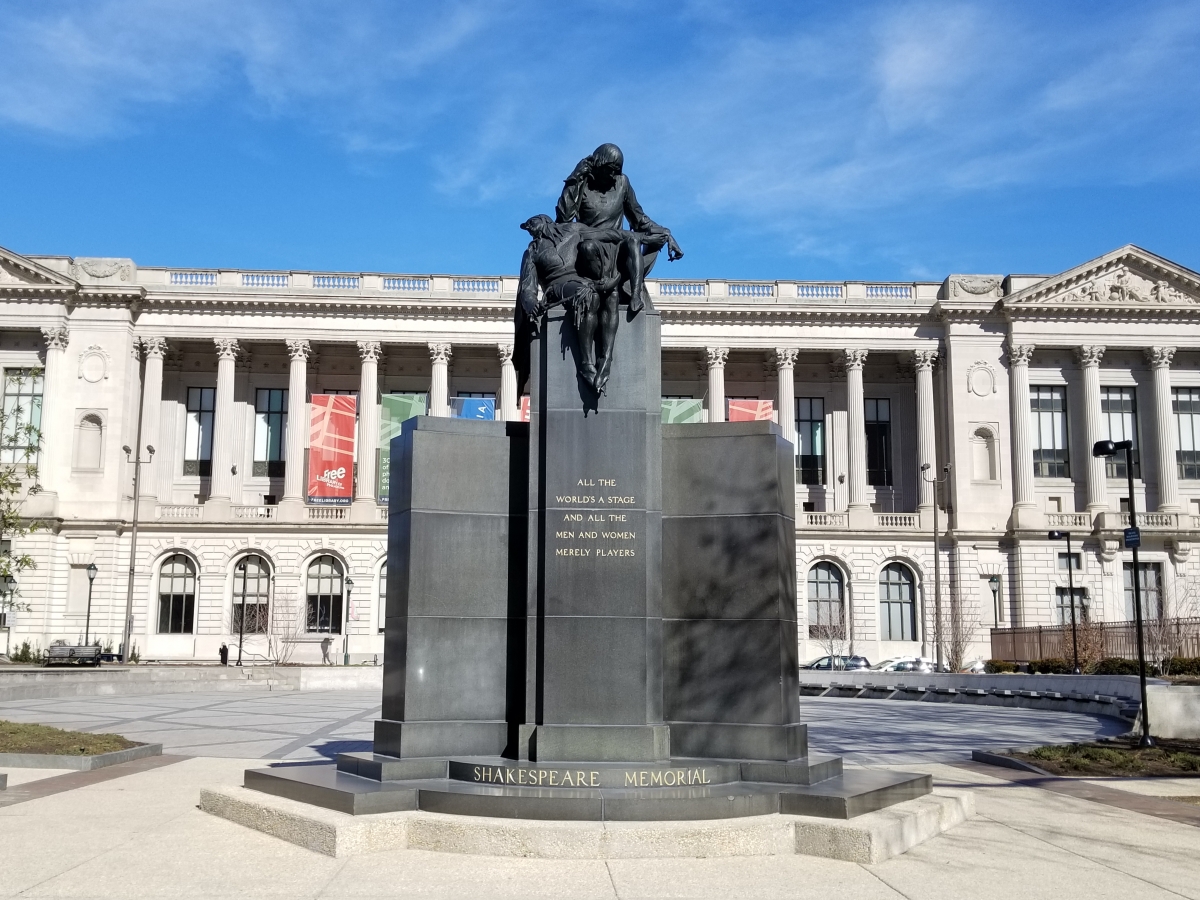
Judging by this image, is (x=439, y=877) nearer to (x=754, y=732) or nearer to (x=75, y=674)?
(x=754, y=732)

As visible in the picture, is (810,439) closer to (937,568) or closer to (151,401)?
(937,568)

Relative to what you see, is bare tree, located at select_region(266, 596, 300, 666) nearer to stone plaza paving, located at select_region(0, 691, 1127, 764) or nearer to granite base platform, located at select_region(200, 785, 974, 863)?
stone plaza paving, located at select_region(0, 691, 1127, 764)

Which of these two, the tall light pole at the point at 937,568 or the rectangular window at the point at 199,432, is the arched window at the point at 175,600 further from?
the tall light pole at the point at 937,568

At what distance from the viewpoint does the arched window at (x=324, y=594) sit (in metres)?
69.8

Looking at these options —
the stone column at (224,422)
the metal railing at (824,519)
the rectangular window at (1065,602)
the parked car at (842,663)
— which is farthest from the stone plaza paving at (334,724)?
the stone column at (224,422)

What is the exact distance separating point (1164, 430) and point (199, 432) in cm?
6028

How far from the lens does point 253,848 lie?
1044cm

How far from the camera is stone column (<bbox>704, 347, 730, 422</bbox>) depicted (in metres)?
73.2

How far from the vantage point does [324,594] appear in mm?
70188

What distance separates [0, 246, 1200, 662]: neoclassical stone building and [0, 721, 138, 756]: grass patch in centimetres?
4784

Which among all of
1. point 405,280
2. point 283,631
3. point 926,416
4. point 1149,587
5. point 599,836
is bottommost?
point 599,836

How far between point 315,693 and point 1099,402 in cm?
5255

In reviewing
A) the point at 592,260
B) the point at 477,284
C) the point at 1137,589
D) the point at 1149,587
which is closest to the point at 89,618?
the point at 477,284

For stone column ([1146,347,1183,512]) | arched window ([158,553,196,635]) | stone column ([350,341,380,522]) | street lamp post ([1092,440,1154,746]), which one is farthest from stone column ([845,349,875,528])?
street lamp post ([1092,440,1154,746])
